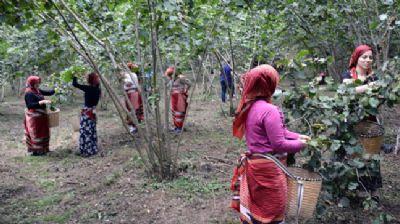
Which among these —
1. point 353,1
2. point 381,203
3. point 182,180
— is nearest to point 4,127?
point 182,180

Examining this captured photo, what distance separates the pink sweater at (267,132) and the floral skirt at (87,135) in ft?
16.5

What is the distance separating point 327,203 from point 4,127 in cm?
939

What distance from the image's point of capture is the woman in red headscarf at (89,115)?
732cm

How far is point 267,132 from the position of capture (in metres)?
2.87

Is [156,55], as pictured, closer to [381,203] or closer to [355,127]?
[355,127]

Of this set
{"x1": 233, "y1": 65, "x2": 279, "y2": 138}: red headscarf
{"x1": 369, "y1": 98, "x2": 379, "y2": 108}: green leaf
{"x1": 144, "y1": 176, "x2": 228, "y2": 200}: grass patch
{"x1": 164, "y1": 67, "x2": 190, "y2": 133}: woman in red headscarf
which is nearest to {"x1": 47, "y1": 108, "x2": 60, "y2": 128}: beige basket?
{"x1": 164, "y1": 67, "x2": 190, "y2": 133}: woman in red headscarf

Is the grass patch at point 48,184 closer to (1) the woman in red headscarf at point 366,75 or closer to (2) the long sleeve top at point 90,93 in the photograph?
(2) the long sleeve top at point 90,93

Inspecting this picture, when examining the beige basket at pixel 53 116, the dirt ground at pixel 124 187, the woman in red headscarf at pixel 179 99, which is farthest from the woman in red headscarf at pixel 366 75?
the beige basket at pixel 53 116

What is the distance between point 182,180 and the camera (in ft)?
18.2

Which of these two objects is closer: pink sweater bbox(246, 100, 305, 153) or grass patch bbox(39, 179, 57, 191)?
pink sweater bbox(246, 100, 305, 153)

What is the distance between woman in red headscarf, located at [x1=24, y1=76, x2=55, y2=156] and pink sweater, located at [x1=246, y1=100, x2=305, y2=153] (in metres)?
5.40

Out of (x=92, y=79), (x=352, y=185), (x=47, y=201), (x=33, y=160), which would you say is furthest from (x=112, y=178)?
(x=352, y=185)

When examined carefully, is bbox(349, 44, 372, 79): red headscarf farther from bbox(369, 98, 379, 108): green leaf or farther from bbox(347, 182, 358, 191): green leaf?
bbox(347, 182, 358, 191): green leaf

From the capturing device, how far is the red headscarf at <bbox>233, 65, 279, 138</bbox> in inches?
112
